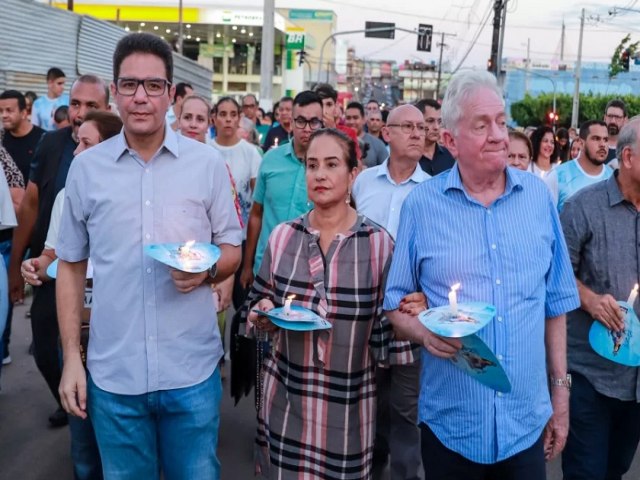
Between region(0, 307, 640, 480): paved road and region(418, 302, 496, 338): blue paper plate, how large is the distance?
2716mm

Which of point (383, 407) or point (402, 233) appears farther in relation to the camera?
point (383, 407)

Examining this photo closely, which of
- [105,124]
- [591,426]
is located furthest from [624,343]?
[105,124]

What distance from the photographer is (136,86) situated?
2881 mm

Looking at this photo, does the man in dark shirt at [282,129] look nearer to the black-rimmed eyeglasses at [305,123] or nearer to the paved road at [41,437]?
the black-rimmed eyeglasses at [305,123]

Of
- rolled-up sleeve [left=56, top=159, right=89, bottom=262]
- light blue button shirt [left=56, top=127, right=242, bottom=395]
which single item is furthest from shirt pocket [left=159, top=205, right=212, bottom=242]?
rolled-up sleeve [left=56, top=159, right=89, bottom=262]

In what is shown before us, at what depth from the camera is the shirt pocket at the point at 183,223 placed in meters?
2.92

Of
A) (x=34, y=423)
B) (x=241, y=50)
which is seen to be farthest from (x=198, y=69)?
(x=241, y=50)

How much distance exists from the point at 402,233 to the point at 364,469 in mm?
1122

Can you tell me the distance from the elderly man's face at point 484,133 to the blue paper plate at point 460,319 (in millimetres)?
565

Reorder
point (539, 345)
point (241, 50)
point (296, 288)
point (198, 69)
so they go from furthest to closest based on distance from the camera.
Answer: point (241, 50) < point (198, 69) < point (296, 288) < point (539, 345)

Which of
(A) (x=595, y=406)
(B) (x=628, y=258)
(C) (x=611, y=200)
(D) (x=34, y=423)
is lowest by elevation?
(D) (x=34, y=423)

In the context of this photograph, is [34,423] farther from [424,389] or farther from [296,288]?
[424,389]

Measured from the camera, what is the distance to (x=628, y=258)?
3.47 metres

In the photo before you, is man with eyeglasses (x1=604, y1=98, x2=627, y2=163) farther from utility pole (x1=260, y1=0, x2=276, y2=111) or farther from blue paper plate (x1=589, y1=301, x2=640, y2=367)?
utility pole (x1=260, y1=0, x2=276, y2=111)
